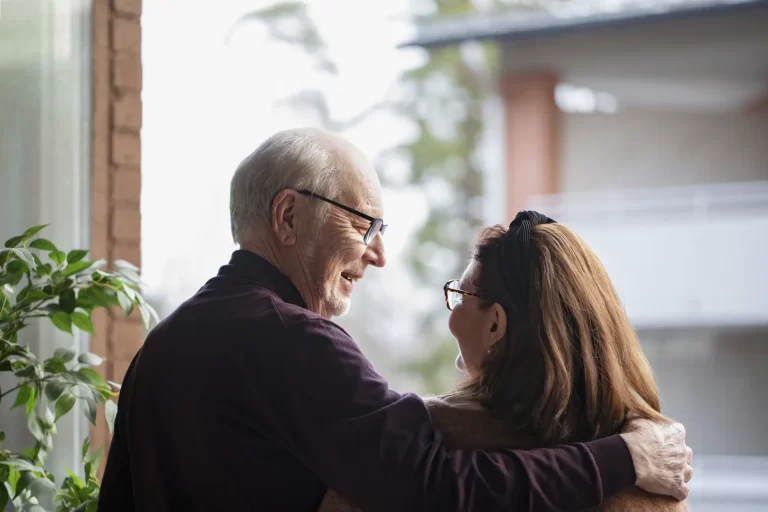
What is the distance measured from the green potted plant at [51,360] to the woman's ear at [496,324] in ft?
2.49

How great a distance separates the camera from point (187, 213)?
2.80m

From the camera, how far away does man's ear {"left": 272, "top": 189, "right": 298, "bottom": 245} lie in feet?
4.78

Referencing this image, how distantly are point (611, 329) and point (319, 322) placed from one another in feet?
1.43

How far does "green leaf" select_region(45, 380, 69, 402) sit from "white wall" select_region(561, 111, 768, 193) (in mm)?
3658

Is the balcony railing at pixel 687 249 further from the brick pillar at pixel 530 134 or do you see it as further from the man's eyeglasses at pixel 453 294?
the man's eyeglasses at pixel 453 294

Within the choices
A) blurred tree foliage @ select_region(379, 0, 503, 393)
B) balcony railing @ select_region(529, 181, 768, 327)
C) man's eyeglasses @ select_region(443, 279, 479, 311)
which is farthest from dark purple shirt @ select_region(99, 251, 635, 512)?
blurred tree foliage @ select_region(379, 0, 503, 393)

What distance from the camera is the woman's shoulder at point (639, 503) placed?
47.3 inches

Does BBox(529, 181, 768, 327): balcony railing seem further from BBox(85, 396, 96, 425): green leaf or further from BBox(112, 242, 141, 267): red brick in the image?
BBox(85, 396, 96, 425): green leaf

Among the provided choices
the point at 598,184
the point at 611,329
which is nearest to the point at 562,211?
the point at 598,184

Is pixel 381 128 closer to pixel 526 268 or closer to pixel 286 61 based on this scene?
pixel 286 61

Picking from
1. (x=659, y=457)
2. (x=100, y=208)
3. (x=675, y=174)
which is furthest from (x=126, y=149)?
(x=675, y=174)

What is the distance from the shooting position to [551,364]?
1.22 m

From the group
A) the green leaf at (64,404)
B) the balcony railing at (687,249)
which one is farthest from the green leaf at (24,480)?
the balcony railing at (687,249)

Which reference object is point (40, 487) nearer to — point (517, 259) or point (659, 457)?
point (517, 259)
